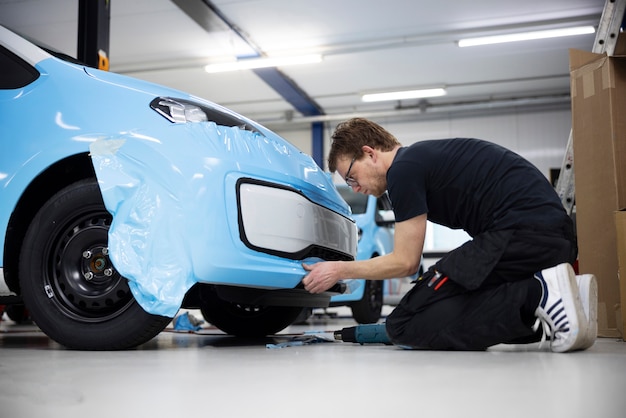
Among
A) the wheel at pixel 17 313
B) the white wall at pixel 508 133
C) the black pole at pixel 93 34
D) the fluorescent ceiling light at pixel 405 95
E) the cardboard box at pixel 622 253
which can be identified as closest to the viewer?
the cardboard box at pixel 622 253

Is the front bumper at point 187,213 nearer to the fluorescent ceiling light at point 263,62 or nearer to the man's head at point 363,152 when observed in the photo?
the man's head at point 363,152

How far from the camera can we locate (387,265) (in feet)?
8.44

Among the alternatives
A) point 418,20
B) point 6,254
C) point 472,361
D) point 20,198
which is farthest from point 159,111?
point 418,20

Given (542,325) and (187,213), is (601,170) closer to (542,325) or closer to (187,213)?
(542,325)

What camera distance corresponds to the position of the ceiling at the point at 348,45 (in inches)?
381

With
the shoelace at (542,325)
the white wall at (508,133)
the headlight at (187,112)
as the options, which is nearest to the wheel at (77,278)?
the headlight at (187,112)

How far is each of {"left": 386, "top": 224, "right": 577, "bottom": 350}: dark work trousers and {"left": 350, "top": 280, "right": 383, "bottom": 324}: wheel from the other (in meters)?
3.42

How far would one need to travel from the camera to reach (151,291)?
236 cm

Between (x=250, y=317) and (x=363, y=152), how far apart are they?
1.25 m

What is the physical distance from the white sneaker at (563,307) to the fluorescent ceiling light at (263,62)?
9301mm

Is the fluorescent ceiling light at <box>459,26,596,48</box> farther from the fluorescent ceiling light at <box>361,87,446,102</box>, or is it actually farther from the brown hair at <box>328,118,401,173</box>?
the brown hair at <box>328,118,401,173</box>

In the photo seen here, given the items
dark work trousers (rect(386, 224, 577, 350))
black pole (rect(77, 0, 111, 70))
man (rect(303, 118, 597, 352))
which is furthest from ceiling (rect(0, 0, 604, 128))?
dark work trousers (rect(386, 224, 577, 350))

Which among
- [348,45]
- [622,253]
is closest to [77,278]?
[622,253]

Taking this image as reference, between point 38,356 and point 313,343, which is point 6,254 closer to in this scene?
point 38,356
